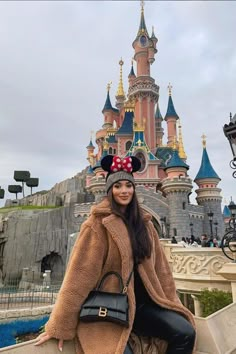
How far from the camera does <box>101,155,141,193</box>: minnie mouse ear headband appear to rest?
6.70 ft

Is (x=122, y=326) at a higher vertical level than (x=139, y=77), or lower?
lower

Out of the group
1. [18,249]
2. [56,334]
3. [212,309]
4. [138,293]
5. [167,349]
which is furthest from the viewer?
[18,249]

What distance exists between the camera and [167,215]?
21.8m

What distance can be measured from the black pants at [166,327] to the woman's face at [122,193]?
0.66m

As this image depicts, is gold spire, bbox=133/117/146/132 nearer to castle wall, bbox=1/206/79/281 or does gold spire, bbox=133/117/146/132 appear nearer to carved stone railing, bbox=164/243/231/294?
castle wall, bbox=1/206/79/281

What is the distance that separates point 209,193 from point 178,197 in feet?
13.1

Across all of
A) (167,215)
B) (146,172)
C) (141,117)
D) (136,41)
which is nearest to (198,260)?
(167,215)

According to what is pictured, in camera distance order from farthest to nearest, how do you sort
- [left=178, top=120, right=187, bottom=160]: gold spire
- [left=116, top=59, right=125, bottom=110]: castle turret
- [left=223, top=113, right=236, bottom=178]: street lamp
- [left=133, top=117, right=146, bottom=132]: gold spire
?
[left=116, top=59, right=125, bottom=110]: castle turret, [left=178, top=120, right=187, bottom=160]: gold spire, [left=133, top=117, right=146, bottom=132]: gold spire, [left=223, top=113, right=236, bottom=178]: street lamp

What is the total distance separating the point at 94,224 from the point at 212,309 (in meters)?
3.61

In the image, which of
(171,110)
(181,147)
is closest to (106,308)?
(181,147)

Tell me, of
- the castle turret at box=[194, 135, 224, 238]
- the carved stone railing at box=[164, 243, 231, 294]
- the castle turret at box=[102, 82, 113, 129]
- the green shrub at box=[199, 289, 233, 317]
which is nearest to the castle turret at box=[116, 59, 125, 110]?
the castle turret at box=[102, 82, 113, 129]

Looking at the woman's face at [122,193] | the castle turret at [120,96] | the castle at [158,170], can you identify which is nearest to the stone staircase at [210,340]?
the woman's face at [122,193]

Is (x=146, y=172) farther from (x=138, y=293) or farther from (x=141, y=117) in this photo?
(x=138, y=293)

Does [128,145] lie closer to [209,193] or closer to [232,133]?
[209,193]
